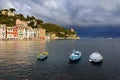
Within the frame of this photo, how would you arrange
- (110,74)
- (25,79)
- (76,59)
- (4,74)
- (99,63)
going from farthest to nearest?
(76,59), (99,63), (110,74), (4,74), (25,79)

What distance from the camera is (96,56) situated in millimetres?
77938

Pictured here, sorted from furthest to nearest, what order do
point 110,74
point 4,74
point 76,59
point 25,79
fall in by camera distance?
point 76,59 → point 110,74 → point 4,74 → point 25,79

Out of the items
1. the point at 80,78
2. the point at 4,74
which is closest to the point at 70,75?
the point at 80,78

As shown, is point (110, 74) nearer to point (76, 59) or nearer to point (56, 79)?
point (56, 79)

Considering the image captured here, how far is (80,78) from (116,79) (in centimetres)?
871

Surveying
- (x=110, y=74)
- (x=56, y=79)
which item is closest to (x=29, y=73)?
(x=56, y=79)

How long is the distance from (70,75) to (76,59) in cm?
2658

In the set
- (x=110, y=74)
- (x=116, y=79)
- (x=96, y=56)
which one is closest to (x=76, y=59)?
(x=96, y=56)

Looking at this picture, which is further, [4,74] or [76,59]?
[76,59]

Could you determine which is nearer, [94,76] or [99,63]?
[94,76]

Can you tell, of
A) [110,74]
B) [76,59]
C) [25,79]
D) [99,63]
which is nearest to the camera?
[25,79]

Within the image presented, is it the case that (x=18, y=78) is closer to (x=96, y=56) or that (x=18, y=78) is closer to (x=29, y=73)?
(x=29, y=73)

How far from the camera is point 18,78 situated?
50438 millimetres

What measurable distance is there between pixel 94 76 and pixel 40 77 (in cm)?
1379
